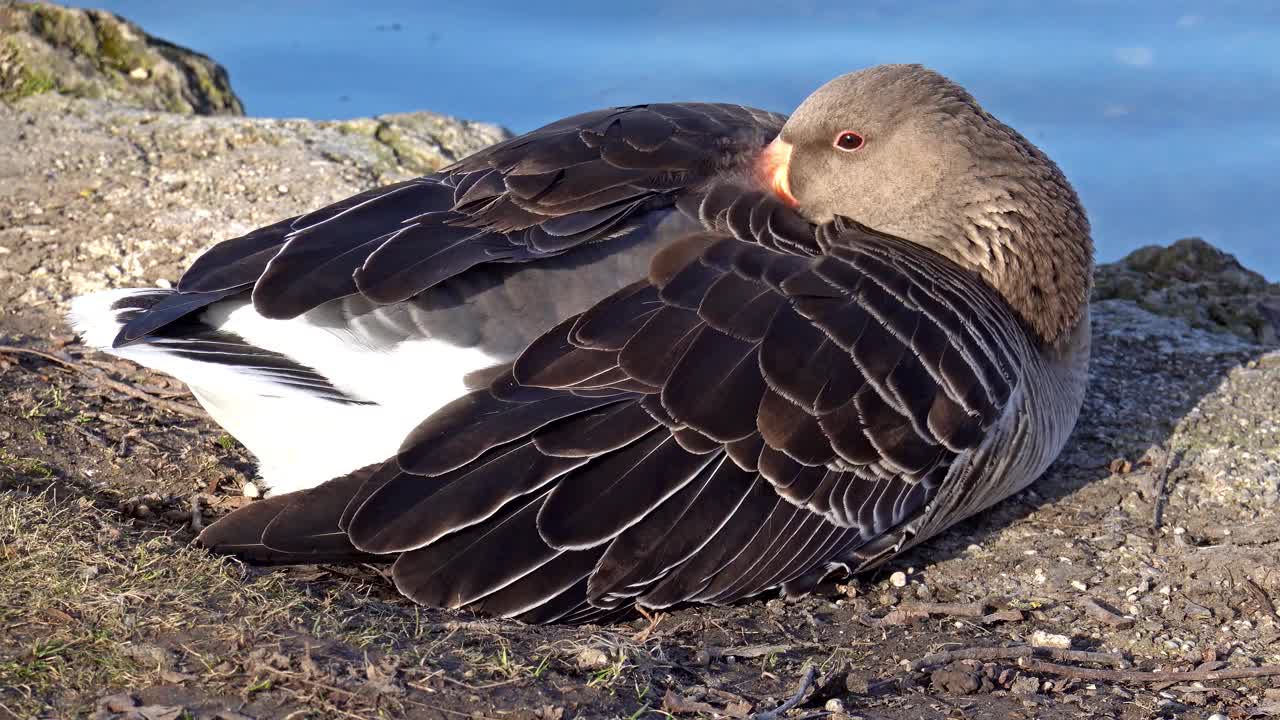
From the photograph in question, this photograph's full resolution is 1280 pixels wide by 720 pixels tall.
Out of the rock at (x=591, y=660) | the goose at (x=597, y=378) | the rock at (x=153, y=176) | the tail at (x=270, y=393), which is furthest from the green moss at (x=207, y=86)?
the rock at (x=591, y=660)

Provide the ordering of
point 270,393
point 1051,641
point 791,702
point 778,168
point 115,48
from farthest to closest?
point 115,48 → point 778,168 → point 1051,641 → point 270,393 → point 791,702

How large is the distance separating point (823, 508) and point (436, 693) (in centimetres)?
156

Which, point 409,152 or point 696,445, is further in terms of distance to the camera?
point 409,152

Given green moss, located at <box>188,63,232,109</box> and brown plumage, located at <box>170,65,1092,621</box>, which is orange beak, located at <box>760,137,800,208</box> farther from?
green moss, located at <box>188,63,232,109</box>

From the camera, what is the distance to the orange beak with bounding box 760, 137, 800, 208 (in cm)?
493

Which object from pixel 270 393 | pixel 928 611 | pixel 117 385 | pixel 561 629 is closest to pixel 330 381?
pixel 270 393

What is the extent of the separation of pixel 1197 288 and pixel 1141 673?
13.7 ft

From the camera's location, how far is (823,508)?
4.16 m

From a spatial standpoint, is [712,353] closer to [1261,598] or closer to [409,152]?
[1261,598]

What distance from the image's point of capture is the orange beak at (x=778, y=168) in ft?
16.2

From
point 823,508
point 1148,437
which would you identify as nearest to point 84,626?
point 823,508

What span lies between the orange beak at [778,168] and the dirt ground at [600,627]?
58.9 inches

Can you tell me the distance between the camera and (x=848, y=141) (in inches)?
196

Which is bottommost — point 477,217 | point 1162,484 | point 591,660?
point 591,660
